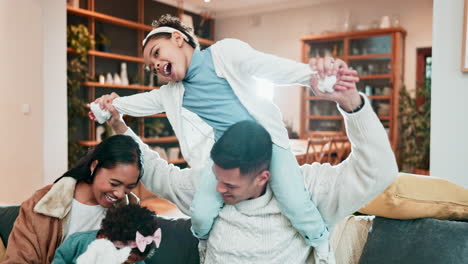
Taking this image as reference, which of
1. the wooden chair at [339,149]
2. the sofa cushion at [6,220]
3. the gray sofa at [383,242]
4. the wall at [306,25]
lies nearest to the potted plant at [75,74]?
the sofa cushion at [6,220]

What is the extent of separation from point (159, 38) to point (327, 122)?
17.9 feet

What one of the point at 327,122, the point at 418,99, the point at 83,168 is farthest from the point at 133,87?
the point at 83,168

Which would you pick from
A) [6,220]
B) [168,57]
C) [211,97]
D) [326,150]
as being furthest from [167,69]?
[326,150]

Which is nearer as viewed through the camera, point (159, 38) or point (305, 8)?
point (159, 38)

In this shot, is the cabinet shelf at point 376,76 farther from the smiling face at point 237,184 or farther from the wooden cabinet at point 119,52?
the smiling face at point 237,184

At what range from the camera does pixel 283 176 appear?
3.65 ft

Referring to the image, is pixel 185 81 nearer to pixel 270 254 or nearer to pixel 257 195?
pixel 257 195

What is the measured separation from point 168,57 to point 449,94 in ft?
5.42

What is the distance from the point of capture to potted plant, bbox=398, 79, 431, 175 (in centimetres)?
542

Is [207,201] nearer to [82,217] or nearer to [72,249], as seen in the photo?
[72,249]

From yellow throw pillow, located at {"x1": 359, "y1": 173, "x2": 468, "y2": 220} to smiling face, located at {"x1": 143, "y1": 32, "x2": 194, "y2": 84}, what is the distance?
0.79m

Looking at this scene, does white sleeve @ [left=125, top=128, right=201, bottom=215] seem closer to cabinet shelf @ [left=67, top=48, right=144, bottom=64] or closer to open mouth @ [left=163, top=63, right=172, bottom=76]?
open mouth @ [left=163, top=63, right=172, bottom=76]

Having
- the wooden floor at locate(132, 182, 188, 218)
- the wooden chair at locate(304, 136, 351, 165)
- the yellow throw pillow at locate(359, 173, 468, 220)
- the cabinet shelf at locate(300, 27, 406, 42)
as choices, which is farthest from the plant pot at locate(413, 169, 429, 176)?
the yellow throw pillow at locate(359, 173, 468, 220)

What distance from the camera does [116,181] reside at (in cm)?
127
